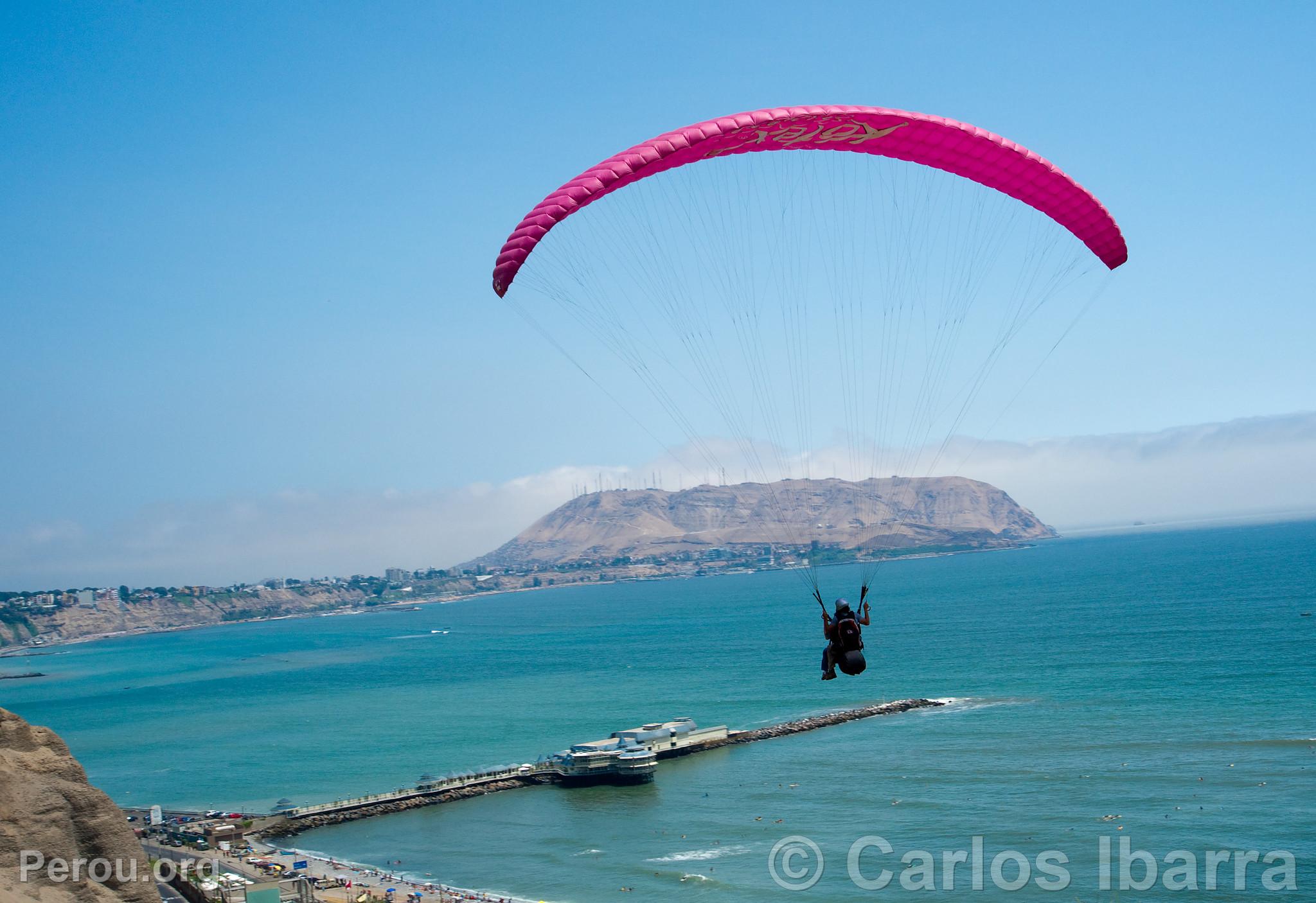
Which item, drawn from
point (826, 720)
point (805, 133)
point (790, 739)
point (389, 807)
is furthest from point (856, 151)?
point (826, 720)

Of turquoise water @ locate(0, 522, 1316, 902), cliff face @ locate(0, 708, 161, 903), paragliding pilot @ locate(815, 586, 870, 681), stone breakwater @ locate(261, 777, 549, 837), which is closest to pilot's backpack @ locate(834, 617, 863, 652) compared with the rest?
paragliding pilot @ locate(815, 586, 870, 681)

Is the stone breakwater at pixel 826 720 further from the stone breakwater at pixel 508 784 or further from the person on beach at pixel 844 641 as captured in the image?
the person on beach at pixel 844 641

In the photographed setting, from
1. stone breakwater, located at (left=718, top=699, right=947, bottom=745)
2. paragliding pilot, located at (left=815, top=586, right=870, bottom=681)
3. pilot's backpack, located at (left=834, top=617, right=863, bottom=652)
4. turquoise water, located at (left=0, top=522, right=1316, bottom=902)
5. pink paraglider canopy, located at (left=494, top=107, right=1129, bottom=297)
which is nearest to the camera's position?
paragliding pilot, located at (left=815, top=586, right=870, bottom=681)

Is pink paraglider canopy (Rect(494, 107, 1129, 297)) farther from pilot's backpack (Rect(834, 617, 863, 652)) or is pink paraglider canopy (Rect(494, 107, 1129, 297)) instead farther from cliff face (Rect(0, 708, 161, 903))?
cliff face (Rect(0, 708, 161, 903))

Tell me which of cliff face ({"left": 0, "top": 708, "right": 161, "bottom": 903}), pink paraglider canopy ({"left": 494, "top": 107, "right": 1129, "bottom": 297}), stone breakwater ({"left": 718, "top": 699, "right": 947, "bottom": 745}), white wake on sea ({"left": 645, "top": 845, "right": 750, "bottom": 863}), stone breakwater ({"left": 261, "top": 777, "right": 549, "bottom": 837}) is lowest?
stone breakwater ({"left": 261, "top": 777, "right": 549, "bottom": 837})

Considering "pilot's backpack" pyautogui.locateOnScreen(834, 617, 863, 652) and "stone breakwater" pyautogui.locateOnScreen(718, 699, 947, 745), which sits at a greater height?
"pilot's backpack" pyautogui.locateOnScreen(834, 617, 863, 652)
